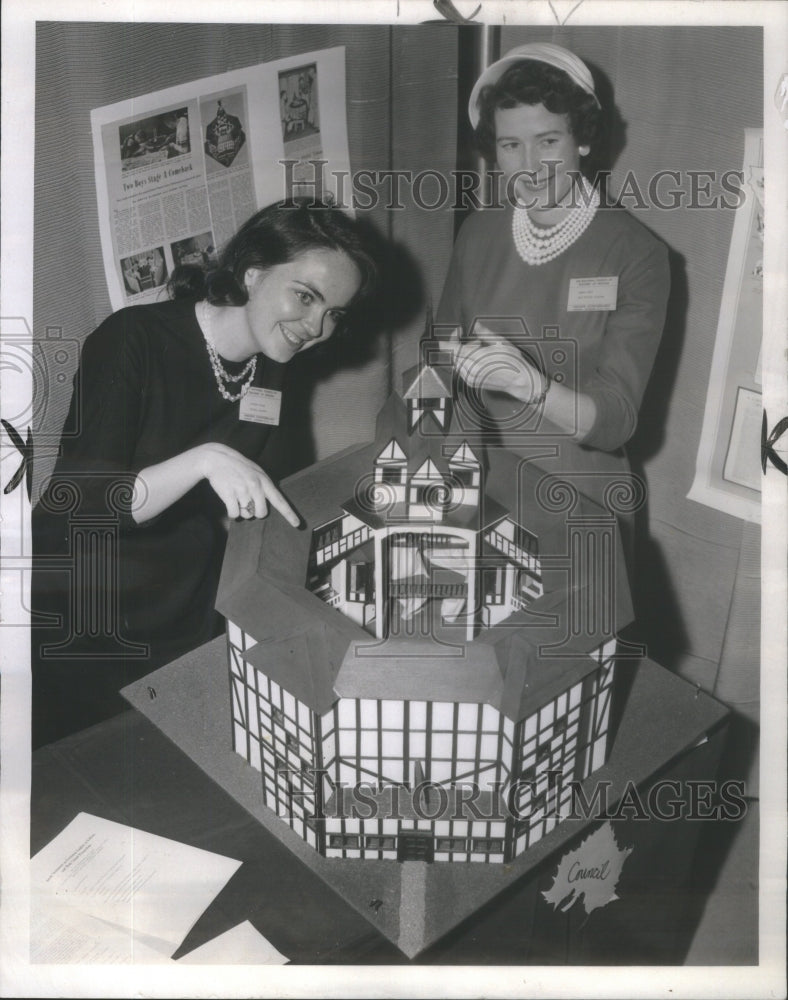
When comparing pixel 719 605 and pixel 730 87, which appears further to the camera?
pixel 719 605

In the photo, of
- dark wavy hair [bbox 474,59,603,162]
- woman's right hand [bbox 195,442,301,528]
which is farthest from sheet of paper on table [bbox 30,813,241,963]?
dark wavy hair [bbox 474,59,603,162]

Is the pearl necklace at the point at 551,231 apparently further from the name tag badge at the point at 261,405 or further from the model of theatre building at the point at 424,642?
the name tag badge at the point at 261,405

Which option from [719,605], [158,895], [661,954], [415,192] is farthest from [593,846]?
[415,192]

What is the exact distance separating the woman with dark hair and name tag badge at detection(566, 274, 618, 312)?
26 cm

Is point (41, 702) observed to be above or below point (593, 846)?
above

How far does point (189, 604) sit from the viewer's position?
141 centimetres

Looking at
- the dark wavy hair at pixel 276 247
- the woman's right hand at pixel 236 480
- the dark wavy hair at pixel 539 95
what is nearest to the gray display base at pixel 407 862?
the woman's right hand at pixel 236 480

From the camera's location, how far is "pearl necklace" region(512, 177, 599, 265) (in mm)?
1321

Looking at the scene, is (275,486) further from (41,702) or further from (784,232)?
(784,232)

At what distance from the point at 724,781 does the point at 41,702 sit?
3.16ft

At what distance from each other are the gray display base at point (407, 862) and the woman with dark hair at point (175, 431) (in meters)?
0.11

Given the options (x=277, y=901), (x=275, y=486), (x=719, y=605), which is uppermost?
(x=275, y=486)

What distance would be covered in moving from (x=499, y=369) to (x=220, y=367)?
365mm

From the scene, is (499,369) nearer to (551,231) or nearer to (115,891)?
(551,231)
